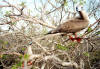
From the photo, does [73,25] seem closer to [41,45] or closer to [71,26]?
[71,26]

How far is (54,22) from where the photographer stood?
7488 millimetres

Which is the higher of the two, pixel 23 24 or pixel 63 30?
pixel 23 24

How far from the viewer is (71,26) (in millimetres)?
3143

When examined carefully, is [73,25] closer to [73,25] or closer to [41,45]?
[73,25]

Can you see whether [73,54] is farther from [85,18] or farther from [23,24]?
[23,24]

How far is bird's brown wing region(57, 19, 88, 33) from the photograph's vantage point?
119 inches

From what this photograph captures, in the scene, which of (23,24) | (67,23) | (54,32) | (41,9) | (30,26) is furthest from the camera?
(23,24)

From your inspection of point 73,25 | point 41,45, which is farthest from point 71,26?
point 41,45

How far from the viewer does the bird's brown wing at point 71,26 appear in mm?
3019

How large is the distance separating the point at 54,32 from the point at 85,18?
1.15 m

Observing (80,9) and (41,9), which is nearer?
(80,9)

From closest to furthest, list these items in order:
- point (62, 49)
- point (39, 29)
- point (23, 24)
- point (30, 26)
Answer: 1. point (62, 49)
2. point (30, 26)
3. point (23, 24)
4. point (39, 29)

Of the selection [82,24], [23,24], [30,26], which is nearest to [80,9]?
[82,24]

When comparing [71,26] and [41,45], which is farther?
[41,45]
